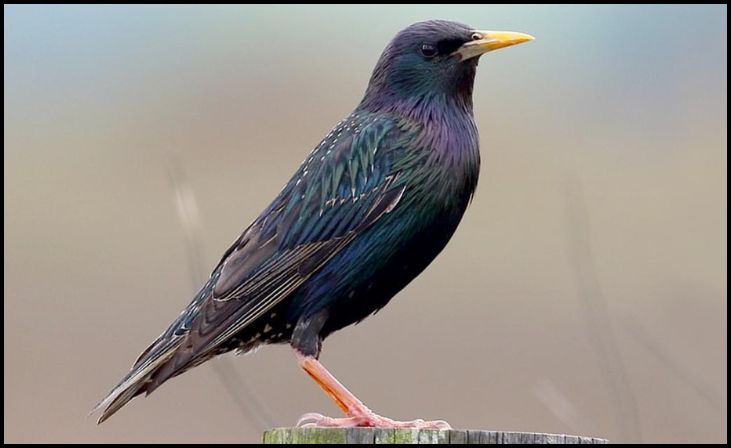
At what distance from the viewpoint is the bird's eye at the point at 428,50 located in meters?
6.88

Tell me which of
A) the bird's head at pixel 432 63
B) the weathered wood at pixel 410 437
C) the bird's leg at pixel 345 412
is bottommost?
the bird's leg at pixel 345 412

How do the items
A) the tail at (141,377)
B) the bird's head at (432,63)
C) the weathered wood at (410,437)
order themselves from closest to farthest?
1. the weathered wood at (410,437)
2. the tail at (141,377)
3. the bird's head at (432,63)

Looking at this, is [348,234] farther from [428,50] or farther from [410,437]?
[410,437]

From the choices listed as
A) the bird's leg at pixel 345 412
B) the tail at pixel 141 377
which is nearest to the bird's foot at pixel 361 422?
the bird's leg at pixel 345 412

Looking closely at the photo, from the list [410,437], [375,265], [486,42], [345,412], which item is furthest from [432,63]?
[410,437]

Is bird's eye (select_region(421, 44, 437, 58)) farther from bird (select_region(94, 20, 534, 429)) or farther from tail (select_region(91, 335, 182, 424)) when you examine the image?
tail (select_region(91, 335, 182, 424))

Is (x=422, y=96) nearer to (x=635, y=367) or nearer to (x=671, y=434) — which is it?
(x=671, y=434)

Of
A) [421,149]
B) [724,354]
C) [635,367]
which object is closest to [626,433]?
[421,149]

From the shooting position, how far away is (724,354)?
855 cm

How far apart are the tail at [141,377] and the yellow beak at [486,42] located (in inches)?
63.6

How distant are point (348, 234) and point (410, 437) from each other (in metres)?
1.38

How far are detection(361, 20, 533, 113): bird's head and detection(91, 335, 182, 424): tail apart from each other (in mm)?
1308

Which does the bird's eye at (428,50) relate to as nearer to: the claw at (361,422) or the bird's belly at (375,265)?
the bird's belly at (375,265)

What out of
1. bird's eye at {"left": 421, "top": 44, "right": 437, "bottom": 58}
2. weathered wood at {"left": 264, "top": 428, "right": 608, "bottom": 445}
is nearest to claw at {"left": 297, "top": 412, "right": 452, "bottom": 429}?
weathered wood at {"left": 264, "top": 428, "right": 608, "bottom": 445}
